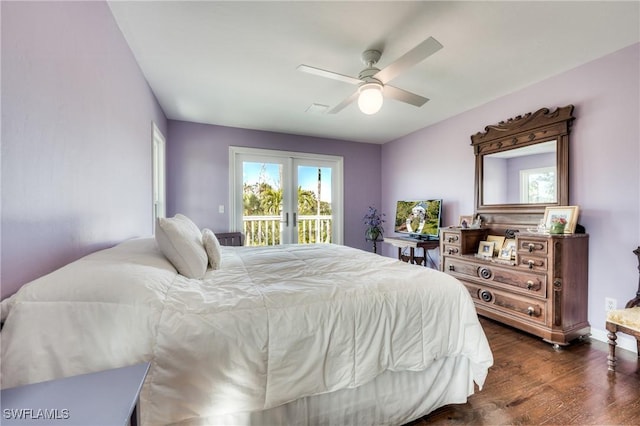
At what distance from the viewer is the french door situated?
4.13 m

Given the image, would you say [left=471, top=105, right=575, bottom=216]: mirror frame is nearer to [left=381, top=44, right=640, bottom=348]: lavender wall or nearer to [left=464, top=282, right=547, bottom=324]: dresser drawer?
[left=381, top=44, right=640, bottom=348]: lavender wall

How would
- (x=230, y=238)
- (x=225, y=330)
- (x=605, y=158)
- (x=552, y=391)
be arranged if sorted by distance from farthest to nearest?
(x=230, y=238) < (x=605, y=158) < (x=552, y=391) < (x=225, y=330)

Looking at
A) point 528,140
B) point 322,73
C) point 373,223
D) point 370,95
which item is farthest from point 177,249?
point 373,223

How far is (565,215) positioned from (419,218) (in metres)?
1.80

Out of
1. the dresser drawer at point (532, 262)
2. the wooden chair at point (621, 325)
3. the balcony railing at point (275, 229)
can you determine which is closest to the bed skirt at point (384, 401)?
the wooden chair at point (621, 325)

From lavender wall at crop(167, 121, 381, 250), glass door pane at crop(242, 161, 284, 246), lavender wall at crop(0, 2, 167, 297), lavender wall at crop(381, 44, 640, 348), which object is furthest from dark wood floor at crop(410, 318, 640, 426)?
lavender wall at crop(167, 121, 381, 250)

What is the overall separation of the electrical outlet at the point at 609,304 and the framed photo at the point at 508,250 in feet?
2.34

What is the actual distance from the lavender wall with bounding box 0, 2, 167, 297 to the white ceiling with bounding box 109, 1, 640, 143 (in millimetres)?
436

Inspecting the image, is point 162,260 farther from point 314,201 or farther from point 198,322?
point 314,201

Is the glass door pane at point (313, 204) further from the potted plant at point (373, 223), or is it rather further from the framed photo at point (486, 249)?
the framed photo at point (486, 249)

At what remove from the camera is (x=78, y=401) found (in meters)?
0.62

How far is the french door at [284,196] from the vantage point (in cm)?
413

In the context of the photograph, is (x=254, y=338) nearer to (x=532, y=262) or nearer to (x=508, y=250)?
(x=532, y=262)

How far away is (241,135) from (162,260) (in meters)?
3.11
